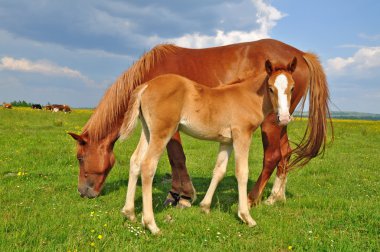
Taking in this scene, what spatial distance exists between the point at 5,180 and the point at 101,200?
2417 millimetres

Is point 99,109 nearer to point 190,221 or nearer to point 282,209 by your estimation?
point 190,221

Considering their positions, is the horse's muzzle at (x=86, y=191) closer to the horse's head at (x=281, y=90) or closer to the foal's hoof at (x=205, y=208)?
the foal's hoof at (x=205, y=208)

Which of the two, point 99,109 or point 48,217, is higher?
point 99,109

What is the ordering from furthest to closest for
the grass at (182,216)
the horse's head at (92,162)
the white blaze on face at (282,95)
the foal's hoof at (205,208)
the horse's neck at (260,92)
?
the horse's head at (92,162) < the foal's hoof at (205,208) < the horse's neck at (260,92) < the white blaze on face at (282,95) < the grass at (182,216)

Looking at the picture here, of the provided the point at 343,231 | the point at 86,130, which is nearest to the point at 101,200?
the point at 86,130

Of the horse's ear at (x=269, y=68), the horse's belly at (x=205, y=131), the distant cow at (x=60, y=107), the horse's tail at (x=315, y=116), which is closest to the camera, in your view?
the horse's ear at (x=269, y=68)

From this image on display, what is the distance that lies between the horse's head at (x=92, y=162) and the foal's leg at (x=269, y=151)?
272cm

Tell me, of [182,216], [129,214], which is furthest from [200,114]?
[129,214]

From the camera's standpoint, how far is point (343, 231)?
4.32m

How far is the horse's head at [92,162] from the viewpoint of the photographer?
19.6 feet

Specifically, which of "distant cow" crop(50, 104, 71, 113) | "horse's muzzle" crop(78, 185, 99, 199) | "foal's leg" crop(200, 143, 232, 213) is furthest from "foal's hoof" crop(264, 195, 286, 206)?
"distant cow" crop(50, 104, 71, 113)

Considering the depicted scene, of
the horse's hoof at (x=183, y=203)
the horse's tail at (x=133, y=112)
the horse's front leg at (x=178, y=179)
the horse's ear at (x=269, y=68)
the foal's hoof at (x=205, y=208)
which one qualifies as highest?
the horse's ear at (x=269, y=68)

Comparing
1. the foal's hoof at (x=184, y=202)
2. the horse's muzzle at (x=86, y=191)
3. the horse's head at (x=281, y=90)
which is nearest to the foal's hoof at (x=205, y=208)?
the foal's hoof at (x=184, y=202)

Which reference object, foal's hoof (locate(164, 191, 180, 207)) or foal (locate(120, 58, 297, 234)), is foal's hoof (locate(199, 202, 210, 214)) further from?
foal's hoof (locate(164, 191, 180, 207))
